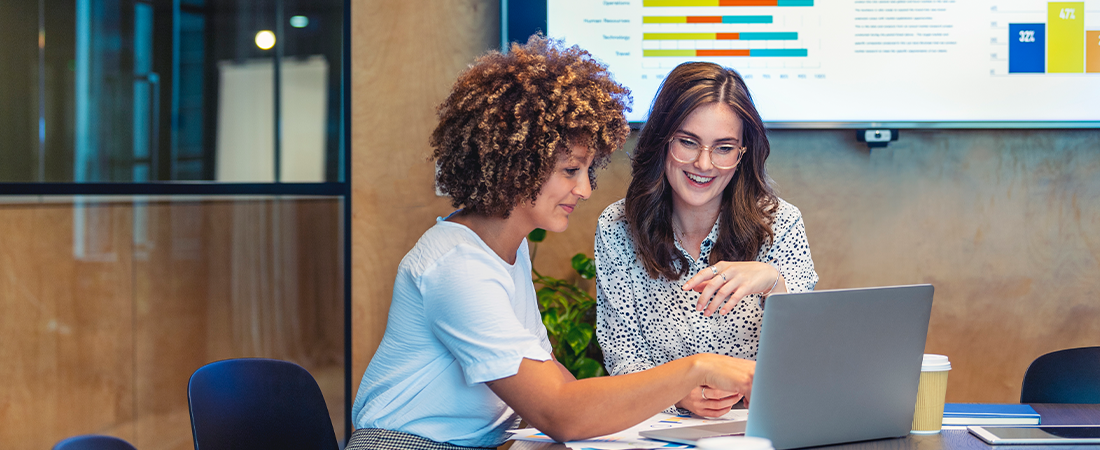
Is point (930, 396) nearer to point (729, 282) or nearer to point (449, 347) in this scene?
point (729, 282)

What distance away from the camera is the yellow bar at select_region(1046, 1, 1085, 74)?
7.29 ft

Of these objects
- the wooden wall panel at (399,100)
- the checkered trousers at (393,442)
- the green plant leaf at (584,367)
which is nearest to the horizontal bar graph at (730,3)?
the wooden wall panel at (399,100)

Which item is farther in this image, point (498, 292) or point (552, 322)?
point (552, 322)

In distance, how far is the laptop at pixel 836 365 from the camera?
3.12 feet

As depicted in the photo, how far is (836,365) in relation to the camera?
3.27 ft

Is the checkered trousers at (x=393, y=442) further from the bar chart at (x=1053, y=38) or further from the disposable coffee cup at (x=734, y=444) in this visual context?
the bar chart at (x=1053, y=38)

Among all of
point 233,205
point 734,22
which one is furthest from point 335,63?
point 734,22

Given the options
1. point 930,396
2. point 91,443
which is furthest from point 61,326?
point 930,396

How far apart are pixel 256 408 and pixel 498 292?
533mm

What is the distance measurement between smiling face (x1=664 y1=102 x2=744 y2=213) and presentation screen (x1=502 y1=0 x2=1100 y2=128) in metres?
0.68

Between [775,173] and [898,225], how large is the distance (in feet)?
1.40

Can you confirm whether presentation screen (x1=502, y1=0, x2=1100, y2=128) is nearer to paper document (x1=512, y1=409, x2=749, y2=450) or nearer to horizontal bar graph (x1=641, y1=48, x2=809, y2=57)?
horizontal bar graph (x1=641, y1=48, x2=809, y2=57)

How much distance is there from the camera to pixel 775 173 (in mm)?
2393

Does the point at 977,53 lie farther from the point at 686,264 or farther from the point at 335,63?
the point at 335,63
